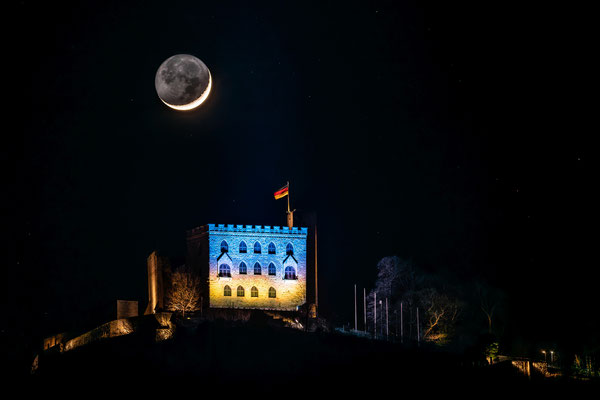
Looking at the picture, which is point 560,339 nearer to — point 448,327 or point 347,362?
point 448,327

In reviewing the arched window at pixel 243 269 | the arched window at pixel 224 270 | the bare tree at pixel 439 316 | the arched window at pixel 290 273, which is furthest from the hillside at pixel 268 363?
the arched window at pixel 290 273

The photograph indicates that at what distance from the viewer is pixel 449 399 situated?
48.2m

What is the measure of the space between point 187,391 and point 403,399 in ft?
45.3

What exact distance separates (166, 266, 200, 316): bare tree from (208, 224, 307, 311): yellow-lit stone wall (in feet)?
5.12

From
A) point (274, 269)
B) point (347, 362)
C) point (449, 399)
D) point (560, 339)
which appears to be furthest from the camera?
point (274, 269)

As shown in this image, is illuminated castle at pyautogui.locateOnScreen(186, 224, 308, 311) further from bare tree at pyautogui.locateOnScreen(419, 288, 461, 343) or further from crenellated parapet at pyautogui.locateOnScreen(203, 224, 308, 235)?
bare tree at pyautogui.locateOnScreen(419, 288, 461, 343)

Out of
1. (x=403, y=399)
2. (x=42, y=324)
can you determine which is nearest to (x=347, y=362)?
(x=403, y=399)

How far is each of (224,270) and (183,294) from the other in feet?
14.9

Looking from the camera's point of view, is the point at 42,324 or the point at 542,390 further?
the point at 42,324

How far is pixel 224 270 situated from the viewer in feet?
228

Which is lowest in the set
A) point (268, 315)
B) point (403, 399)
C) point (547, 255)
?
point (403, 399)

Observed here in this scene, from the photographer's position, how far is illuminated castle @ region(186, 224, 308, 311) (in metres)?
69.2

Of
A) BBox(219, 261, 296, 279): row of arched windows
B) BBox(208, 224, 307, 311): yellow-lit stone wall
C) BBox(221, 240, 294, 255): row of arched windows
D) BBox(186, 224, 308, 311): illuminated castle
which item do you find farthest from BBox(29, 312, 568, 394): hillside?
BBox(221, 240, 294, 255): row of arched windows

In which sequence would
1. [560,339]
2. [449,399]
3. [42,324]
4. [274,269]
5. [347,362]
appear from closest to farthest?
[449,399] < [347,362] < [560,339] < [274,269] < [42,324]
